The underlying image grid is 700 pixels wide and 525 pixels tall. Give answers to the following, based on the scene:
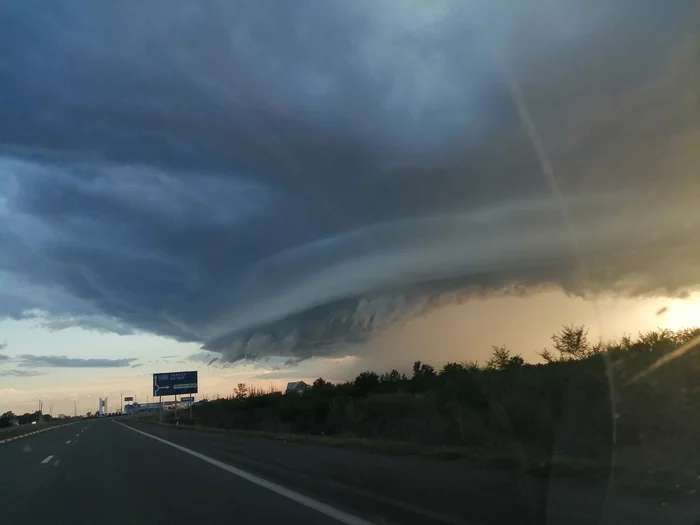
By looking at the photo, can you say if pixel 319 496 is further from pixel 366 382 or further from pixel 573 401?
pixel 366 382

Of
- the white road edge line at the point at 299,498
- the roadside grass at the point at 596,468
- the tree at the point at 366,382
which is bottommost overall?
the white road edge line at the point at 299,498

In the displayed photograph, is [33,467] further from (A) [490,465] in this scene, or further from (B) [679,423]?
(B) [679,423]

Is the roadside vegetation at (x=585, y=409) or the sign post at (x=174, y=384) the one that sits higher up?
the sign post at (x=174, y=384)

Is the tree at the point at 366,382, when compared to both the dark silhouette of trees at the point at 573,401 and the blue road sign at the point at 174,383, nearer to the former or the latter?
the blue road sign at the point at 174,383

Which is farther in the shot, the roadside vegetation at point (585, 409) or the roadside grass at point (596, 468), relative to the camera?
the roadside vegetation at point (585, 409)

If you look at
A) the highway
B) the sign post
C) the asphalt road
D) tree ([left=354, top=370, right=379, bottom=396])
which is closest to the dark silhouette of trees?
the highway

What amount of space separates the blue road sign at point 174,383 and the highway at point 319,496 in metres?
67.7

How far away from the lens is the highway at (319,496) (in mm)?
9516

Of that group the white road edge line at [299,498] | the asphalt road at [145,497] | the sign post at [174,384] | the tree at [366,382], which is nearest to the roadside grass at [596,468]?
the white road edge line at [299,498]

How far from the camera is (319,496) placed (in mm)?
13031

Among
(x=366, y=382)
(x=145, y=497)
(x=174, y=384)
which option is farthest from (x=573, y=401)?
(x=174, y=384)

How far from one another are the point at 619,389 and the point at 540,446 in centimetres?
285

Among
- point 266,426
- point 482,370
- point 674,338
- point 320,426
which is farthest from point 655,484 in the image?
point 266,426

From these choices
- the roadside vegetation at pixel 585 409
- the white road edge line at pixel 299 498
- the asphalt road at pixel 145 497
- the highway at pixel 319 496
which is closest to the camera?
the highway at pixel 319 496
